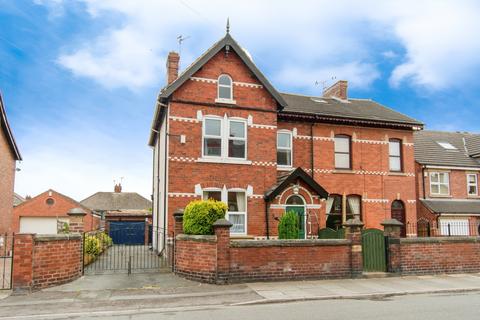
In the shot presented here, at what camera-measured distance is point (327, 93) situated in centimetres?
2922

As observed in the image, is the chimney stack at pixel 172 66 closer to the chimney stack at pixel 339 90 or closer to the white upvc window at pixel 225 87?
the white upvc window at pixel 225 87

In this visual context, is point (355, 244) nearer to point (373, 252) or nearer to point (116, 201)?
point (373, 252)

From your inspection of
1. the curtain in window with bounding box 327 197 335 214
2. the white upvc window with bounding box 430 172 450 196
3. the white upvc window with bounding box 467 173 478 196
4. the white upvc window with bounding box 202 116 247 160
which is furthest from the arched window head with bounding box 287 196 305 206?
the white upvc window with bounding box 467 173 478 196

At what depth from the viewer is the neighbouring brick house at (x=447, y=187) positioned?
25.1 m

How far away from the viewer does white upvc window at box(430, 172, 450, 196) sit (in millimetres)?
26594

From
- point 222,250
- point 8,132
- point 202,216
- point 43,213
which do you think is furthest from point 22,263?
point 43,213

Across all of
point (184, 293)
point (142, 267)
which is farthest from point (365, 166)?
point (184, 293)

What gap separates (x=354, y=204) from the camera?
23.2 m

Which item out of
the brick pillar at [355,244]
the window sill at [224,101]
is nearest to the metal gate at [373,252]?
the brick pillar at [355,244]

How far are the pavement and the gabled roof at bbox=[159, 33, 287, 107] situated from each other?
7813 millimetres

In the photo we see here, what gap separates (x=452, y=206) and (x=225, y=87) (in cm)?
1514

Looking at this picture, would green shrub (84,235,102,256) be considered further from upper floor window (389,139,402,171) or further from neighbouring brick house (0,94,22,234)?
upper floor window (389,139,402,171)

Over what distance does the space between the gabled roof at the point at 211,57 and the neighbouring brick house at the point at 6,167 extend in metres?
12.0

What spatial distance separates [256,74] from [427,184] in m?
13.1
